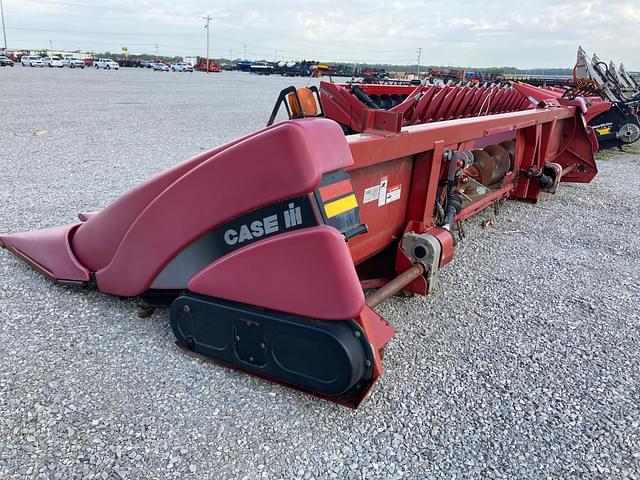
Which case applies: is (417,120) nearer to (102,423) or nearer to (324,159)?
(324,159)

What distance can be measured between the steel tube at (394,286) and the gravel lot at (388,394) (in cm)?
26

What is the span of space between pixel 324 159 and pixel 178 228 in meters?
0.70

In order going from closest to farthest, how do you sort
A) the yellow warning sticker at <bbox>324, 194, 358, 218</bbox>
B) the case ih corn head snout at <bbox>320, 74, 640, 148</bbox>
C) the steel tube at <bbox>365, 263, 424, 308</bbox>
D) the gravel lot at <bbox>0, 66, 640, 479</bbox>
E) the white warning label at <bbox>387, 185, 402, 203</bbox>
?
1. the gravel lot at <bbox>0, 66, 640, 479</bbox>
2. the yellow warning sticker at <bbox>324, 194, 358, 218</bbox>
3. the steel tube at <bbox>365, 263, 424, 308</bbox>
4. the white warning label at <bbox>387, 185, 402, 203</bbox>
5. the case ih corn head snout at <bbox>320, 74, 640, 148</bbox>

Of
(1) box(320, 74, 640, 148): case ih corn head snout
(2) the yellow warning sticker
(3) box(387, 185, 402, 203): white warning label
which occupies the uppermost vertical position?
(1) box(320, 74, 640, 148): case ih corn head snout

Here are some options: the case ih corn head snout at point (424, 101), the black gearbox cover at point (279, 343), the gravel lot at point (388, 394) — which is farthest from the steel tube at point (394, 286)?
the case ih corn head snout at point (424, 101)

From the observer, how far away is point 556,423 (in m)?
1.97

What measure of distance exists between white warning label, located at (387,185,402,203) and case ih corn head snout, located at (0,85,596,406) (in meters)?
0.01

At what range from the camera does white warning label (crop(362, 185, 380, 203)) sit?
2553 millimetres

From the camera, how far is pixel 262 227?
75.0 inches

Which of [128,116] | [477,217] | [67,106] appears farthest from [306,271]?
[67,106]

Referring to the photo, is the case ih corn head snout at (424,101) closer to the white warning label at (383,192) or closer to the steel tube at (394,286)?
Result: the white warning label at (383,192)

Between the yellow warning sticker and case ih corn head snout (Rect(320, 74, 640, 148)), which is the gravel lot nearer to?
the yellow warning sticker

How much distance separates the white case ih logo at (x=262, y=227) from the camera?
1.83 meters

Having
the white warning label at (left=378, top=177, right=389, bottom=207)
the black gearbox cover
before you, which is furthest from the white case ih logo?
the white warning label at (left=378, top=177, right=389, bottom=207)
